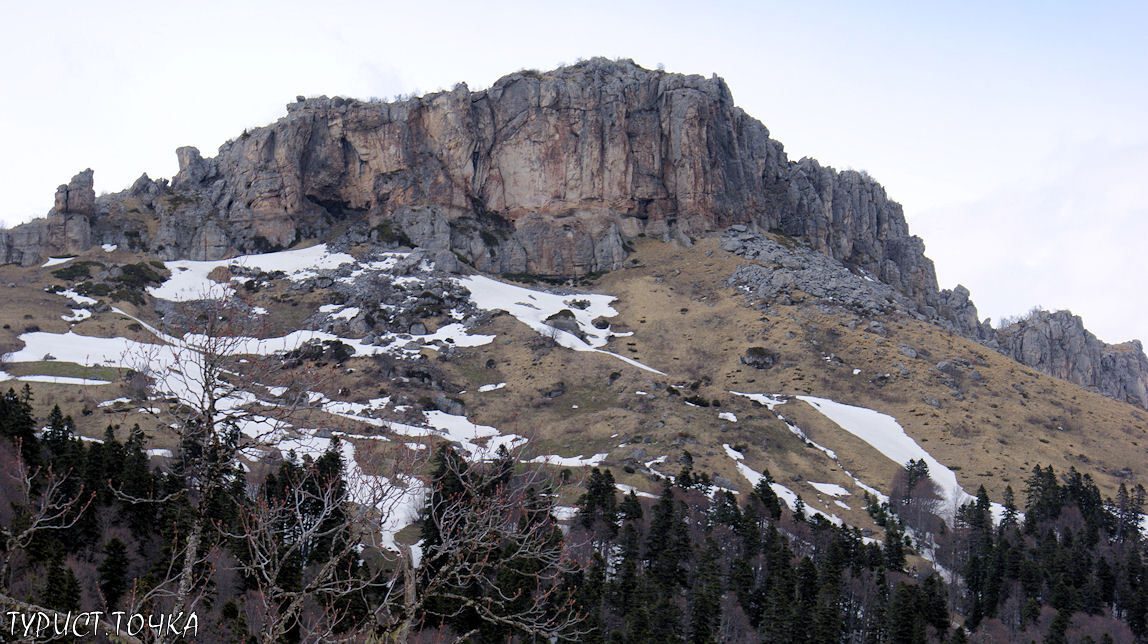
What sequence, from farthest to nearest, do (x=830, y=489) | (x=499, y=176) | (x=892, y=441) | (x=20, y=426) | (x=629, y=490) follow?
1. (x=499, y=176)
2. (x=892, y=441)
3. (x=830, y=489)
4. (x=629, y=490)
5. (x=20, y=426)

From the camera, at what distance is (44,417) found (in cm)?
6331

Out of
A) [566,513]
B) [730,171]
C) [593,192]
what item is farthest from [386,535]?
Answer: [730,171]

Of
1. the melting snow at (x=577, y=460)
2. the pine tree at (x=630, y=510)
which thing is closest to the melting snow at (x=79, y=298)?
the melting snow at (x=577, y=460)

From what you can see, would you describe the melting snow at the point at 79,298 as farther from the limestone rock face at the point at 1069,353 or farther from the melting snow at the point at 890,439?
the limestone rock face at the point at 1069,353

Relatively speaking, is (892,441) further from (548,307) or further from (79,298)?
(79,298)

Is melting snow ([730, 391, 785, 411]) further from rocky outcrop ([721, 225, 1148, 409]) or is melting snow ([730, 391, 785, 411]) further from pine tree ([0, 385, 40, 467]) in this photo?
pine tree ([0, 385, 40, 467])

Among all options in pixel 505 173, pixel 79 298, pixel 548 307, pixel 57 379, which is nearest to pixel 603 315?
pixel 548 307

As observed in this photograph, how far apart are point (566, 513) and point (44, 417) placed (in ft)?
150

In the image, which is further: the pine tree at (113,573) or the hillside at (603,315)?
the hillside at (603,315)

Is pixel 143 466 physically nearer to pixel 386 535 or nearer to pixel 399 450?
pixel 386 535

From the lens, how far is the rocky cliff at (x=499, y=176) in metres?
140

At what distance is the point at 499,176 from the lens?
149 m

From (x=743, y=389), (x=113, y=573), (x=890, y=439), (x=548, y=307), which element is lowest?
(x=890, y=439)

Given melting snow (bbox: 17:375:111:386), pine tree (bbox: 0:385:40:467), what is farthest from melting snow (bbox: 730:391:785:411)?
pine tree (bbox: 0:385:40:467)
